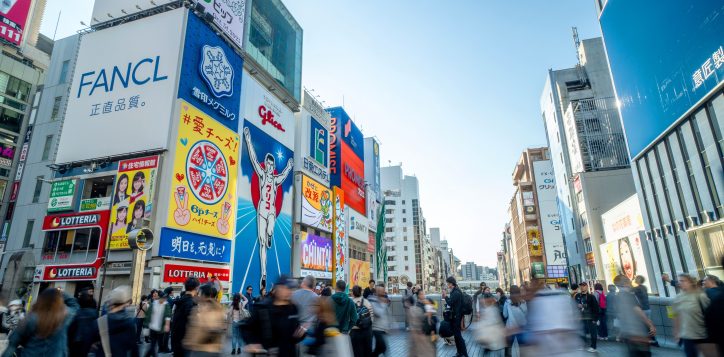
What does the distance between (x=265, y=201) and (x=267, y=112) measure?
713cm

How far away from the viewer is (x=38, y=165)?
30438 mm

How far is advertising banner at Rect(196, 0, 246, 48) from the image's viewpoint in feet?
86.8

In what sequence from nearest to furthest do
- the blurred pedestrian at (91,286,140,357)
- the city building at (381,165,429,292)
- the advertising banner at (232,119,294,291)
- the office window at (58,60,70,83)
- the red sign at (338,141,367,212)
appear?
the blurred pedestrian at (91,286,140,357) < the advertising banner at (232,119,294,291) < the office window at (58,60,70,83) < the red sign at (338,141,367,212) < the city building at (381,165,429,292)

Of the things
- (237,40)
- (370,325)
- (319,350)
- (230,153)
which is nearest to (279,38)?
(237,40)

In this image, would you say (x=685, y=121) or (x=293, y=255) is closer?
(x=685, y=121)

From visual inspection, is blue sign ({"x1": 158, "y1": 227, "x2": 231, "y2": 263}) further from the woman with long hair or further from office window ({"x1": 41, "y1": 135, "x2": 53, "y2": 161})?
office window ({"x1": 41, "y1": 135, "x2": 53, "y2": 161})

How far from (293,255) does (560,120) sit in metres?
34.8

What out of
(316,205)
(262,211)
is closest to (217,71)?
(262,211)

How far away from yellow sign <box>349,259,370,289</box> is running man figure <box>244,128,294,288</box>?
15705mm

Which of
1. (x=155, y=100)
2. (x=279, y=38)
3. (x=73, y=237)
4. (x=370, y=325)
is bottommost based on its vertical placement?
(x=370, y=325)

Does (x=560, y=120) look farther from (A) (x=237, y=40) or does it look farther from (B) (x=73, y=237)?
(B) (x=73, y=237)

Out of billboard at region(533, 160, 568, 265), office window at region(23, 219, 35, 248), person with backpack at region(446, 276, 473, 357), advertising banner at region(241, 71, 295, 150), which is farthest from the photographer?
billboard at region(533, 160, 568, 265)

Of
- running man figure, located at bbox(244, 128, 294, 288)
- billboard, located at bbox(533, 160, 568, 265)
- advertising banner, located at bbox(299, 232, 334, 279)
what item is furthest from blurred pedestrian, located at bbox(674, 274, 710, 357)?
billboard, located at bbox(533, 160, 568, 265)

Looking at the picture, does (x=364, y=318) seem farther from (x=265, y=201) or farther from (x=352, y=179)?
(x=352, y=179)
